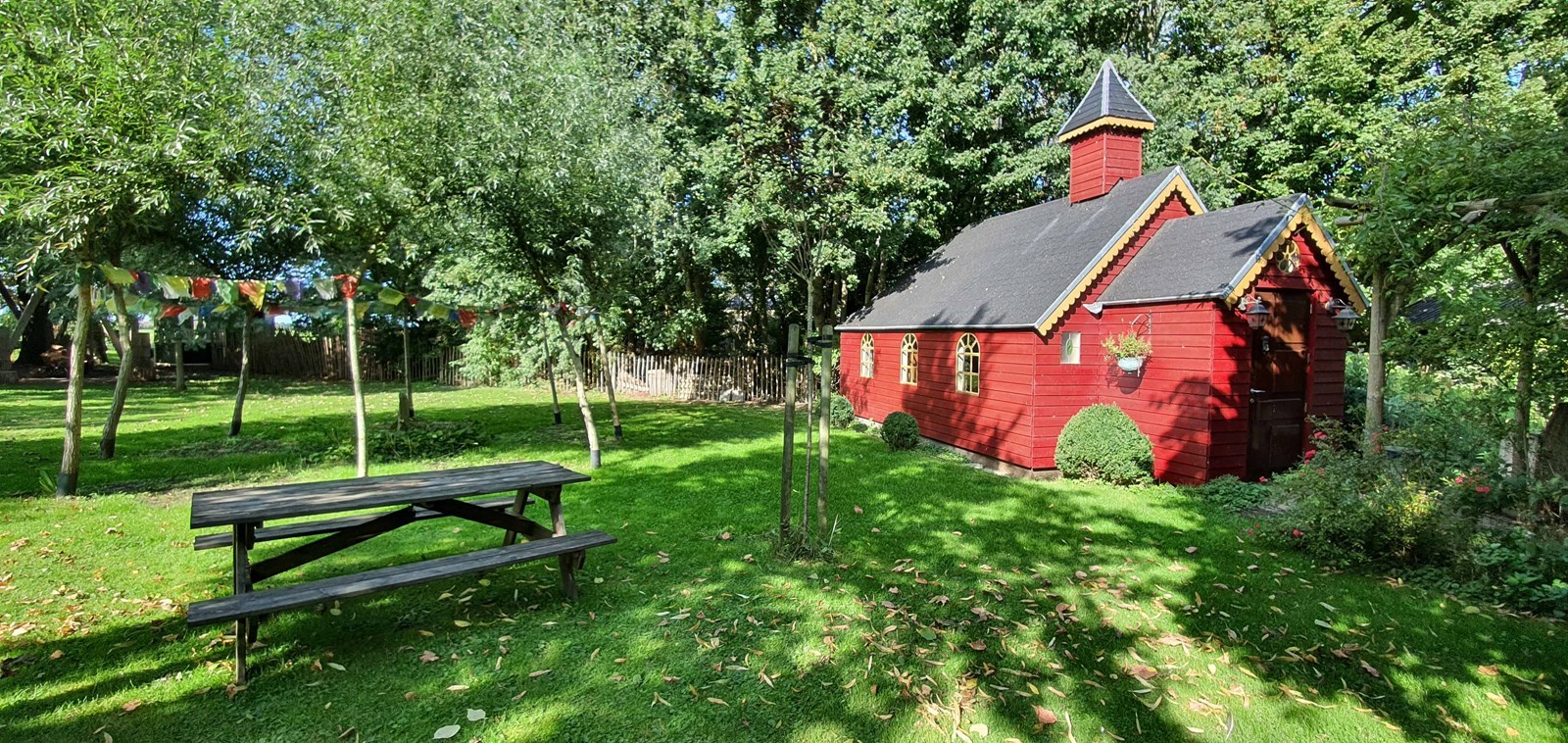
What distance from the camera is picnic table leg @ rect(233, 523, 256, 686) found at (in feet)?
12.3

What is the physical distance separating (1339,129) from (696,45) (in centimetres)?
1827

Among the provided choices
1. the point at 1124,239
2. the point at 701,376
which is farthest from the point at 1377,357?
the point at 701,376

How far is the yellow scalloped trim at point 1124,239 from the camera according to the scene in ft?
35.1

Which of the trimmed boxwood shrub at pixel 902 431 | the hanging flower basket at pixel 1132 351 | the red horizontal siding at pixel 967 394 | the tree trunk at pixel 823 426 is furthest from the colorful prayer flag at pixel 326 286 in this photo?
the hanging flower basket at pixel 1132 351

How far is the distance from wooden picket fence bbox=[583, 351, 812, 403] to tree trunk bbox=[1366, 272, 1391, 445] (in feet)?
46.5

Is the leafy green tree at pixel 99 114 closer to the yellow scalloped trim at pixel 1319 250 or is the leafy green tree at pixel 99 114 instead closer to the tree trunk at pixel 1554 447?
the yellow scalloped trim at pixel 1319 250

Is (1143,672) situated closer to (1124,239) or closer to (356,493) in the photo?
(356,493)

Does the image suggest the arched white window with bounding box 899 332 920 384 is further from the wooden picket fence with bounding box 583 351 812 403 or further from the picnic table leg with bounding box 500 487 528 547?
the picnic table leg with bounding box 500 487 528 547

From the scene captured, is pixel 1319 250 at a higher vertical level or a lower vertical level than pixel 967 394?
higher

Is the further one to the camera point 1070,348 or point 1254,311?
point 1070,348

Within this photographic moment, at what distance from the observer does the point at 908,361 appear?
14.9 meters

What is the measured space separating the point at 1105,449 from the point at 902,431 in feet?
12.4

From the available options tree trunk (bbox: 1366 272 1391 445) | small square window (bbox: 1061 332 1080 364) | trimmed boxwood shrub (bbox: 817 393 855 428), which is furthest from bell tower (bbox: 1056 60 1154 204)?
tree trunk (bbox: 1366 272 1391 445)

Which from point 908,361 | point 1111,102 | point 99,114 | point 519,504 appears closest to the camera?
point 519,504
